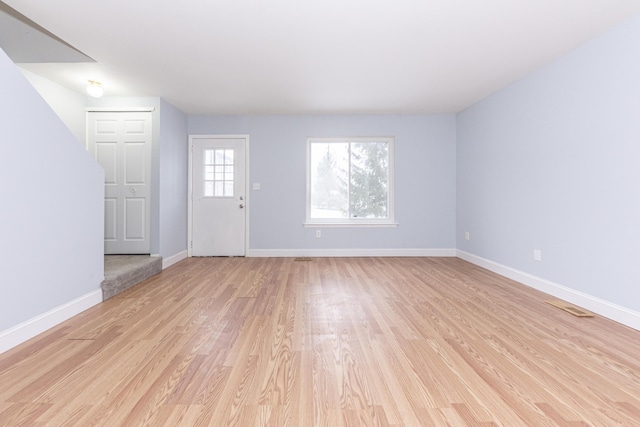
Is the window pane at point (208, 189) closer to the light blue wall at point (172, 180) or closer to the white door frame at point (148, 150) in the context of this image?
the light blue wall at point (172, 180)

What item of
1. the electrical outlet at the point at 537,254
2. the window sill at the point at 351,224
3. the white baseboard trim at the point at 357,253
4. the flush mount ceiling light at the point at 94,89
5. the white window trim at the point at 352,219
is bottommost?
the white baseboard trim at the point at 357,253

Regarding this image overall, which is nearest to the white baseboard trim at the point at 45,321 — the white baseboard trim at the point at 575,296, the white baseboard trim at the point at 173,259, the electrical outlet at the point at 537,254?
the white baseboard trim at the point at 173,259

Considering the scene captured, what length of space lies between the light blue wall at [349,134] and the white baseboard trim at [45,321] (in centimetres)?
278

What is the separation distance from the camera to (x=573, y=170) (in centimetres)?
306

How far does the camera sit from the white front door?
545 cm

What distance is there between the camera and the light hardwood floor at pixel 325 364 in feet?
4.72

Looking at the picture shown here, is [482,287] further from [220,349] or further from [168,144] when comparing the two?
[168,144]

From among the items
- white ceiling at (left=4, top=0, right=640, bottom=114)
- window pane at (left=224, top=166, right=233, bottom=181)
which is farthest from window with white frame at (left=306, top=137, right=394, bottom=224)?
window pane at (left=224, top=166, right=233, bottom=181)

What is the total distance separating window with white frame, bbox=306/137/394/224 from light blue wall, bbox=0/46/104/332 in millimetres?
Result: 3356

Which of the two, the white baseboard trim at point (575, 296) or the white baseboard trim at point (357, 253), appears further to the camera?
the white baseboard trim at point (357, 253)

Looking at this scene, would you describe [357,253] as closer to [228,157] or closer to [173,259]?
[228,157]

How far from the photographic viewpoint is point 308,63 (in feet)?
11.0

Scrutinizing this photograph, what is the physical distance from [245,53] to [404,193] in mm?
3437

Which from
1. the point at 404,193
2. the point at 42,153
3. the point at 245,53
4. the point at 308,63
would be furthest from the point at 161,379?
the point at 404,193
